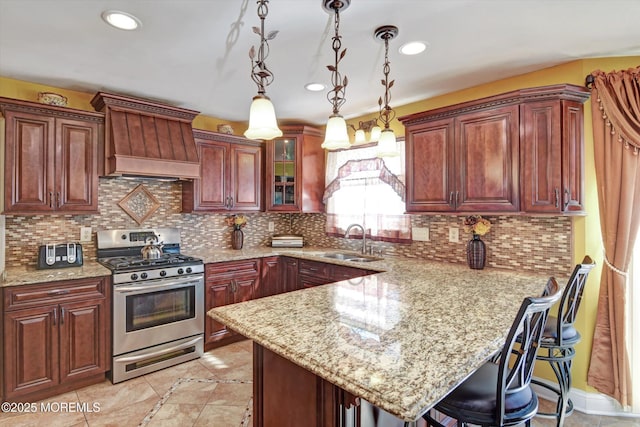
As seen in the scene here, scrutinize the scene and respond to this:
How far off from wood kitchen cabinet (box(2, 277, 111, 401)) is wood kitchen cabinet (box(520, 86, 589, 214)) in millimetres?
3344

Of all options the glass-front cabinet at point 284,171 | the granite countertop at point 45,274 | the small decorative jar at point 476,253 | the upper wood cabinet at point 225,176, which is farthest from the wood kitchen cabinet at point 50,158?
the small decorative jar at point 476,253

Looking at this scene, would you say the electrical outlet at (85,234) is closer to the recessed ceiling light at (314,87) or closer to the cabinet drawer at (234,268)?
the cabinet drawer at (234,268)

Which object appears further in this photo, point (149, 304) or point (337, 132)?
point (149, 304)

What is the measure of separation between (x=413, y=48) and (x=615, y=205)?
173cm

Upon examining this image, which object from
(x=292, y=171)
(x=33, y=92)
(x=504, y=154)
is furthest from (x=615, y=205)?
(x=33, y=92)

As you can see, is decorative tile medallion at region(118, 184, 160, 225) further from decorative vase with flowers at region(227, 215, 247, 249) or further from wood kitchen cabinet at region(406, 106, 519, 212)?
wood kitchen cabinet at region(406, 106, 519, 212)

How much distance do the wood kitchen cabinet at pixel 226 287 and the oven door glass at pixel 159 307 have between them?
0.20 meters

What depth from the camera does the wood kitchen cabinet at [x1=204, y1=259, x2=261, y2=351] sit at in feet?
10.9

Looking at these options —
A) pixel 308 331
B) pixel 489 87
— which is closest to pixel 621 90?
pixel 489 87

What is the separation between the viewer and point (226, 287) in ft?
11.3

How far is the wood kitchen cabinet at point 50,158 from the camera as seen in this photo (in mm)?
2547

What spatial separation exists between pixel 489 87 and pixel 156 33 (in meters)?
2.59

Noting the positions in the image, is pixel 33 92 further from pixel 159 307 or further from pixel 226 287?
pixel 226 287

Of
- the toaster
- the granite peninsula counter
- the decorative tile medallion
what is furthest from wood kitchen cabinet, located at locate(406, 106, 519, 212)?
the toaster
